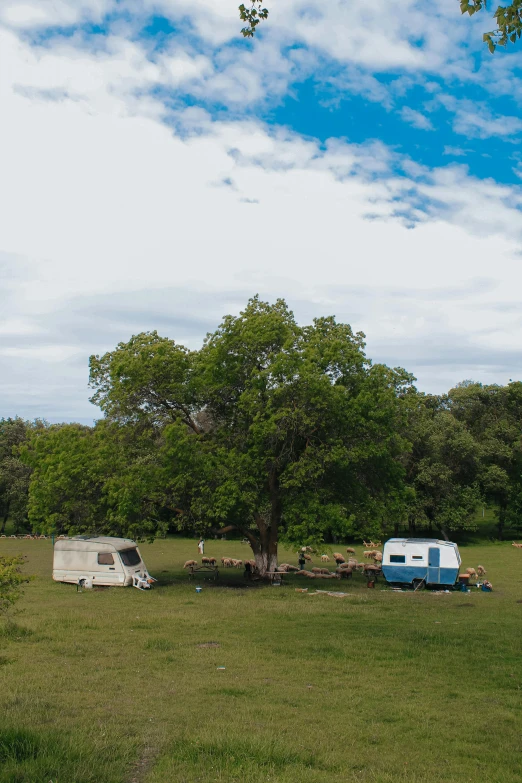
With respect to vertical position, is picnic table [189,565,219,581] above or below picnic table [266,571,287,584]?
below

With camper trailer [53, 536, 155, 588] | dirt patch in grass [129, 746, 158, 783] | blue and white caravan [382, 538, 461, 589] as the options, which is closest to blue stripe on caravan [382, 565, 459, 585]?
blue and white caravan [382, 538, 461, 589]

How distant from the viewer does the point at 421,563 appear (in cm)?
2706

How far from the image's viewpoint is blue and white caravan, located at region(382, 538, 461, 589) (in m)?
26.8

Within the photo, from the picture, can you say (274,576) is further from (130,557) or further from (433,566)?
(433,566)

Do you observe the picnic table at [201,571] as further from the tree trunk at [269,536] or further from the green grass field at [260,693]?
the green grass field at [260,693]

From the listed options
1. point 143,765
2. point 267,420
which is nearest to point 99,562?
point 267,420

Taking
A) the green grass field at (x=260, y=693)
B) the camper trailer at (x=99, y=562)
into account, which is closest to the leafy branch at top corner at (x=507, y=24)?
the green grass field at (x=260, y=693)

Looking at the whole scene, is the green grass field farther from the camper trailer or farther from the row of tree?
the row of tree

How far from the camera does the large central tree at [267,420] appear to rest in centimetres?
2609

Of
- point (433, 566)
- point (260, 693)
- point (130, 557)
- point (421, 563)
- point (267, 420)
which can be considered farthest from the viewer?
point (130, 557)

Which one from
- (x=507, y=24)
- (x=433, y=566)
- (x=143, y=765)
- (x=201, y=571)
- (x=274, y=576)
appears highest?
(x=507, y=24)

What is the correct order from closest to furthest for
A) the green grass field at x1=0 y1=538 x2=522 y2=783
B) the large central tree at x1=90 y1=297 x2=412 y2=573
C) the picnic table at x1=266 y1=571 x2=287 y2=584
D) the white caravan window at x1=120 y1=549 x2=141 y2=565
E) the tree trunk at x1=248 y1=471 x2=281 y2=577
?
the green grass field at x1=0 y1=538 x2=522 y2=783 < the large central tree at x1=90 y1=297 x2=412 y2=573 < the white caravan window at x1=120 y1=549 x2=141 y2=565 < the picnic table at x1=266 y1=571 x2=287 y2=584 < the tree trunk at x1=248 y1=471 x2=281 y2=577

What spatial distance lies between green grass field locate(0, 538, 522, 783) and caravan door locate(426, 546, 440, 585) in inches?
179

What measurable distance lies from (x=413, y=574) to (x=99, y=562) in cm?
1362
